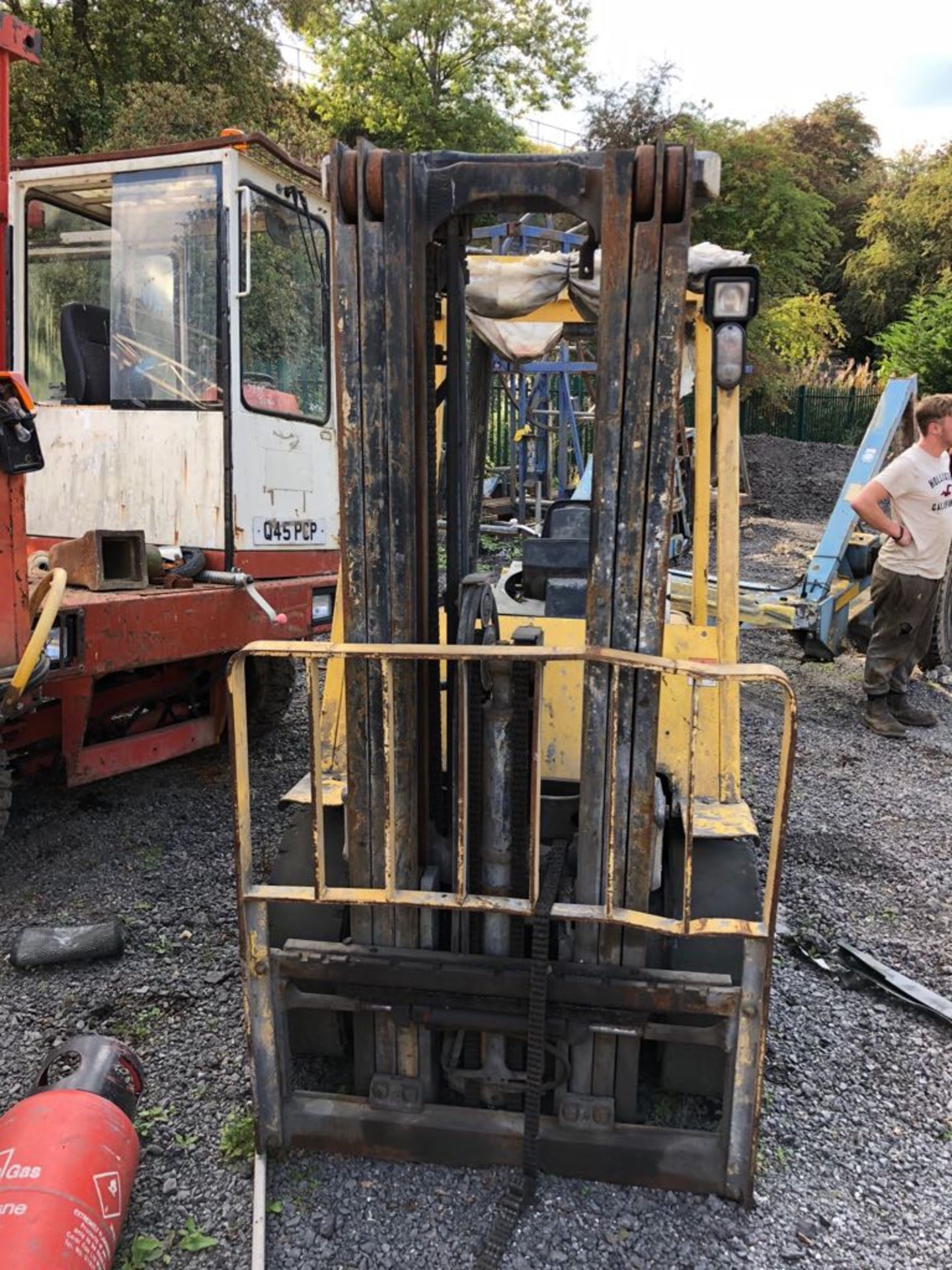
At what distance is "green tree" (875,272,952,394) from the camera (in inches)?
804

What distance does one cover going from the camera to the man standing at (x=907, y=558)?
598 cm

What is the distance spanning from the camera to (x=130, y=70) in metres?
14.4

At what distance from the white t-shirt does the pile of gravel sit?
439 inches

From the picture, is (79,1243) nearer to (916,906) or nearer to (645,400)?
(645,400)

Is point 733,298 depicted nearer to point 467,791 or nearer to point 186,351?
point 467,791

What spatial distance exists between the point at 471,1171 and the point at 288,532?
3367 millimetres

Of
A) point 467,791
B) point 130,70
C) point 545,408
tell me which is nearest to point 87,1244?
point 467,791

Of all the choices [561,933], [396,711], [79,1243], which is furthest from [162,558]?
[79,1243]

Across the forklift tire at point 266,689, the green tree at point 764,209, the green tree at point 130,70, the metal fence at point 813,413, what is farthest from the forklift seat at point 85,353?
the metal fence at point 813,413

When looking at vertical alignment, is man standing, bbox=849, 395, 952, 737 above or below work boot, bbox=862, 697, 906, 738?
above

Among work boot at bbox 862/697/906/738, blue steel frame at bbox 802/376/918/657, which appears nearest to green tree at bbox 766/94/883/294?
blue steel frame at bbox 802/376/918/657

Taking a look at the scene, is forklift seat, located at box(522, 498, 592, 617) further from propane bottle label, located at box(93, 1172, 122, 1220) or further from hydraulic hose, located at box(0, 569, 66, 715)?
propane bottle label, located at box(93, 1172, 122, 1220)

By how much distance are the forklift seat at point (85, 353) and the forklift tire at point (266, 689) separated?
5.37ft

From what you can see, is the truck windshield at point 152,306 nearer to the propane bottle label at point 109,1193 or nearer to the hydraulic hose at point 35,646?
the hydraulic hose at point 35,646
